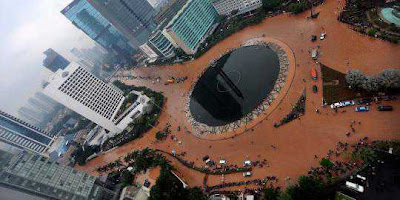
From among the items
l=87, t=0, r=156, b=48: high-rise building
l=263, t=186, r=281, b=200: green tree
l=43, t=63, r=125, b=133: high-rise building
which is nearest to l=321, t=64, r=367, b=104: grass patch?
l=263, t=186, r=281, b=200: green tree

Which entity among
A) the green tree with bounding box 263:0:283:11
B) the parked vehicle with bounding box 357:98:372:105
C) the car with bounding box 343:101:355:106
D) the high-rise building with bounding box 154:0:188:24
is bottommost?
the parked vehicle with bounding box 357:98:372:105

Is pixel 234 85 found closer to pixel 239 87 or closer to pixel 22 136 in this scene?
pixel 239 87

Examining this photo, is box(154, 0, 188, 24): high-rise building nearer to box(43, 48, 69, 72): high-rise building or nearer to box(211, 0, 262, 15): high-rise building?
box(211, 0, 262, 15): high-rise building

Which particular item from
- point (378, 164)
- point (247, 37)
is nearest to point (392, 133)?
point (378, 164)

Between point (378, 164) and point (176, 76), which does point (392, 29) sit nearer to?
point (378, 164)

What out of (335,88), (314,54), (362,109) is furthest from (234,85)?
(362,109)

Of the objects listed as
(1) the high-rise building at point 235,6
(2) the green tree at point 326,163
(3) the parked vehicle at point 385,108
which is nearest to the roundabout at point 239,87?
(1) the high-rise building at point 235,6
